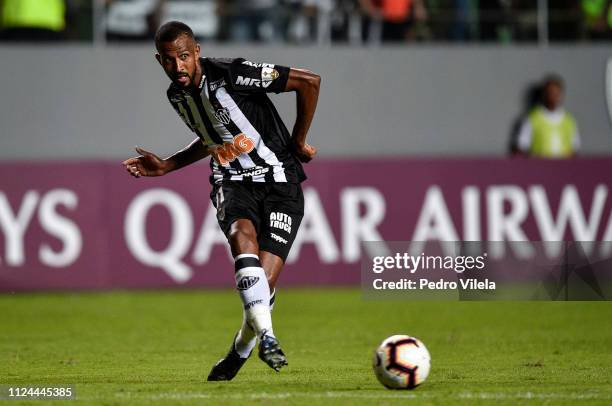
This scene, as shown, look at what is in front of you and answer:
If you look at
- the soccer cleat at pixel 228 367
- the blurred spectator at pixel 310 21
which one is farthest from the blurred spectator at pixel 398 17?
the soccer cleat at pixel 228 367

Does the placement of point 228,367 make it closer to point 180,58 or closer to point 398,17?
point 180,58

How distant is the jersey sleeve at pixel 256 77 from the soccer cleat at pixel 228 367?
163 centimetres

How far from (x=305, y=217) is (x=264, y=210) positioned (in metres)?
7.66

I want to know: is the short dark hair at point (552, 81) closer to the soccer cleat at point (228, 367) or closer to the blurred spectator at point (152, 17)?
the blurred spectator at point (152, 17)

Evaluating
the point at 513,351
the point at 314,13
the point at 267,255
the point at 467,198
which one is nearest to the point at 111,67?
the point at 314,13

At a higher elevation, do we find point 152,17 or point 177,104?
point 177,104

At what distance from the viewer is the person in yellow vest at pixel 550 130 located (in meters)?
16.9

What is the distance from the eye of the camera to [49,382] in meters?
8.12

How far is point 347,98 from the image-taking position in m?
17.9

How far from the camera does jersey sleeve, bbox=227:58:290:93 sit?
7859 mm

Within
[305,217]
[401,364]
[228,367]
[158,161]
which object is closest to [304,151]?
[158,161]

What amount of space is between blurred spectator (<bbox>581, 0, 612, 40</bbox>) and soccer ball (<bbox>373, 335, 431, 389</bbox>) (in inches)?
433

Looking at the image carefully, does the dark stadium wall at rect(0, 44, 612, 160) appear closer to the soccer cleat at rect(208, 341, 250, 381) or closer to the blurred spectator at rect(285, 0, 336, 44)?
the blurred spectator at rect(285, 0, 336, 44)

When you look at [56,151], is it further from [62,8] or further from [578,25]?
[578,25]
